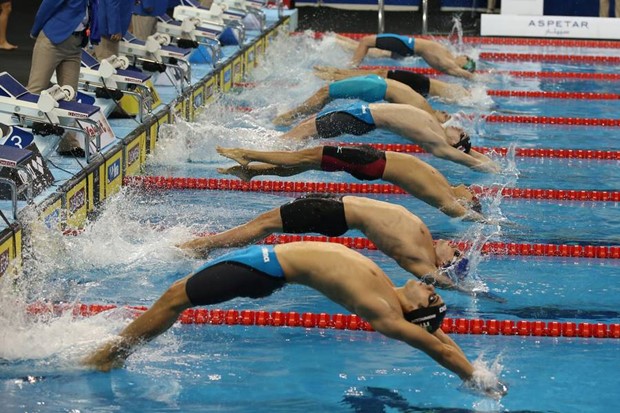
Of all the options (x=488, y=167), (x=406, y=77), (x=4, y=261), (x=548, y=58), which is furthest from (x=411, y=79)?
(x=548, y=58)

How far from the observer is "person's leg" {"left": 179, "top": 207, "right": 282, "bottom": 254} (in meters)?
5.36

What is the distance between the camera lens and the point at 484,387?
4.49 meters

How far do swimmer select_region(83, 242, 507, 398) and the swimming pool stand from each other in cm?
34

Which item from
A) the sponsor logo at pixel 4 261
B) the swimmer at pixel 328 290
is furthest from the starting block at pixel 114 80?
the swimmer at pixel 328 290

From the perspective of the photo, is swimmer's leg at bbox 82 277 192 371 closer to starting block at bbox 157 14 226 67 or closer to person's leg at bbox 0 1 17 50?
starting block at bbox 157 14 226 67

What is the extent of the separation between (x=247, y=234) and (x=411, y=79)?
12.0 ft

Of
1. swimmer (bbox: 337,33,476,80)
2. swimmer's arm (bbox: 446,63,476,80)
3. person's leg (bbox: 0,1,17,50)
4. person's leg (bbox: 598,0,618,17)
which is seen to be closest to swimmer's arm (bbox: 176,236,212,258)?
swimmer (bbox: 337,33,476,80)

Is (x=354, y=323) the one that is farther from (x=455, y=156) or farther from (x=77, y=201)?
(x=455, y=156)

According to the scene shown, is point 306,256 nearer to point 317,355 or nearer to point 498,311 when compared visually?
point 317,355

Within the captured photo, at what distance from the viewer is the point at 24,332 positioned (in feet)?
15.9

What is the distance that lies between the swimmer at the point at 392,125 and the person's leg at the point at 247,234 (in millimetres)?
1748

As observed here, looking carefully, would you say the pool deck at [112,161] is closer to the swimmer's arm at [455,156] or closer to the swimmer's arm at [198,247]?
the swimmer's arm at [198,247]

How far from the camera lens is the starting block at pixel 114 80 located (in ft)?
24.7

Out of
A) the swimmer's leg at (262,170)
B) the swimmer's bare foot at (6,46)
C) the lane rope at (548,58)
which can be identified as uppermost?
the swimmer's bare foot at (6,46)
